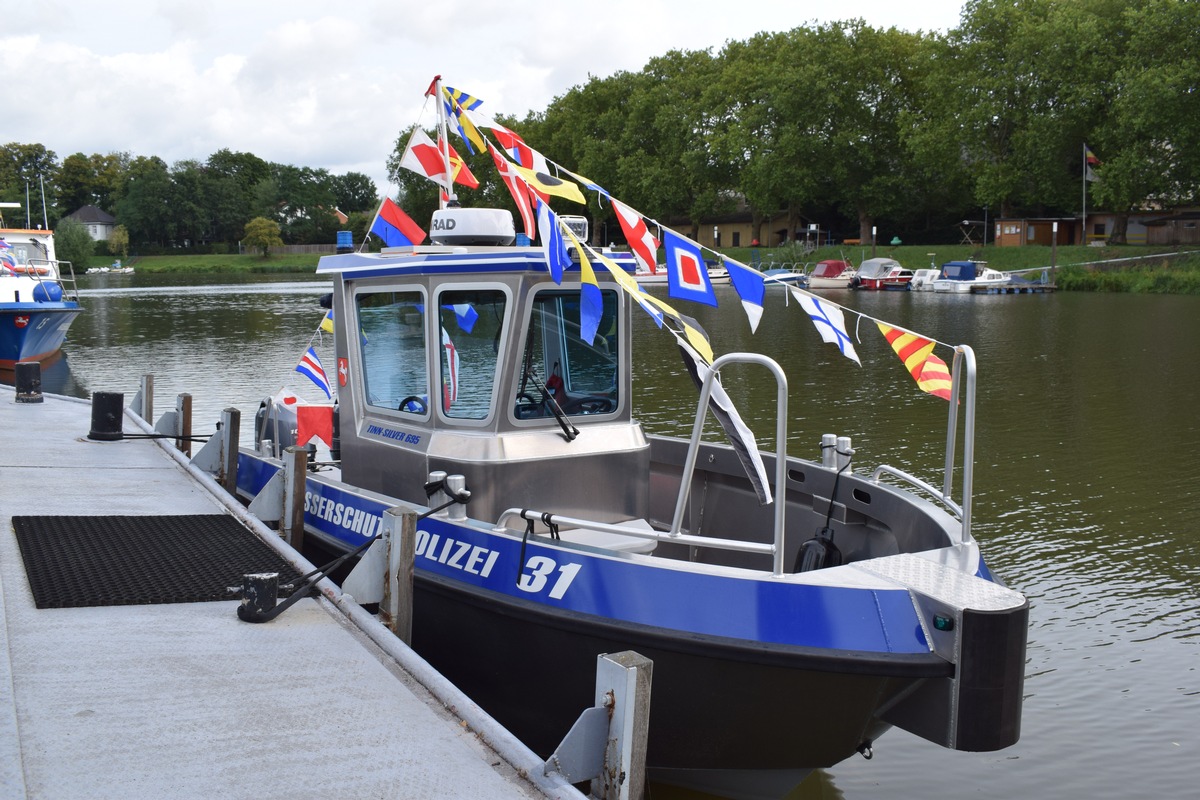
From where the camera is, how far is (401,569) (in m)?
5.66

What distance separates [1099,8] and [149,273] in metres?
71.9

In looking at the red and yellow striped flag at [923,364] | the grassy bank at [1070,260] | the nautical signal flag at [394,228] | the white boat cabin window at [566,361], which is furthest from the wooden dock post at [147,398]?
the grassy bank at [1070,260]

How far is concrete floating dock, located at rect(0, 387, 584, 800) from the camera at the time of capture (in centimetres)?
386

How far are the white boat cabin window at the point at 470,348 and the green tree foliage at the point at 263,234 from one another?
9888cm

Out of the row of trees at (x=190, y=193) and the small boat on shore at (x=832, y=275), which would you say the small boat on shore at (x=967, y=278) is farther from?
the row of trees at (x=190, y=193)

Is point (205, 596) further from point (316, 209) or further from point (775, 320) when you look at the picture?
point (316, 209)

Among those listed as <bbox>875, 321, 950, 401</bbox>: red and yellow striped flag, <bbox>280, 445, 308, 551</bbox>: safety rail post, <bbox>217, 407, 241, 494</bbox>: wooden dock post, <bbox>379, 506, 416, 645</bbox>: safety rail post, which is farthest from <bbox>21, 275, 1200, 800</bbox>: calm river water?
Answer: <bbox>217, 407, 241, 494</bbox>: wooden dock post

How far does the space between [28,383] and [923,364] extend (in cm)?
1197

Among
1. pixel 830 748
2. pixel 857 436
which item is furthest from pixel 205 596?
pixel 857 436

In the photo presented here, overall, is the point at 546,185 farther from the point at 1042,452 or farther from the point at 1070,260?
the point at 1070,260

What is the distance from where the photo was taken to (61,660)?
4.82m

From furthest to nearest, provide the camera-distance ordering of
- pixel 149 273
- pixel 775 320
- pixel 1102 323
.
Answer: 1. pixel 149 273
2. pixel 775 320
3. pixel 1102 323

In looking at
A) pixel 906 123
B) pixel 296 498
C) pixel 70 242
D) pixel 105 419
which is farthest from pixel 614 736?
pixel 70 242

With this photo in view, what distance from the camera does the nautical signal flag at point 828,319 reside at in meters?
5.47
